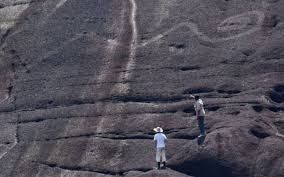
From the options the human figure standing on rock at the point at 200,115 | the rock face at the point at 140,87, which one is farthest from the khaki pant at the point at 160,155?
the human figure standing on rock at the point at 200,115

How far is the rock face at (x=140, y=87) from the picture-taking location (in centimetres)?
2058

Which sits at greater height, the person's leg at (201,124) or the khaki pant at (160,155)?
the person's leg at (201,124)

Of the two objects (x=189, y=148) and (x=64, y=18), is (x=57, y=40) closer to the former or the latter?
(x=64, y=18)

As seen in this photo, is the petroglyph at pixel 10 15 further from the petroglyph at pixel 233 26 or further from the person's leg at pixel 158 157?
the person's leg at pixel 158 157

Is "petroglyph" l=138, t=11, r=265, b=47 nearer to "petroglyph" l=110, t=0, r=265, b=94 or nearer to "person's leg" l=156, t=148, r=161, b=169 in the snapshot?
"petroglyph" l=110, t=0, r=265, b=94

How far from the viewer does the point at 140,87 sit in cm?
2244

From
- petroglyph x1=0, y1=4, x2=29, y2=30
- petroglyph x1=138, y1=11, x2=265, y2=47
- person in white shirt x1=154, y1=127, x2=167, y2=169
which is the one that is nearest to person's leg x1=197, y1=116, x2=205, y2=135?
person in white shirt x1=154, y1=127, x2=167, y2=169

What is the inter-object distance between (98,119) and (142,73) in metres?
1.50

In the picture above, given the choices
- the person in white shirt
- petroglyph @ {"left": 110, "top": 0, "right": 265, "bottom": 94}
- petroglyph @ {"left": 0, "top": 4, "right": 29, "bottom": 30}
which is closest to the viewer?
the person in white shirt

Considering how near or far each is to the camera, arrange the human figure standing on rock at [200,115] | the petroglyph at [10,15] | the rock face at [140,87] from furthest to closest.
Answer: the petroglyph at [10,15] → the human figure standing on rock at [200,115] → the rock face at [140,87]

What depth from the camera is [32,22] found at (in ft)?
81.7

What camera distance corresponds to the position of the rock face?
20578 mm

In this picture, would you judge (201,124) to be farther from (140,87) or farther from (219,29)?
(219,29)

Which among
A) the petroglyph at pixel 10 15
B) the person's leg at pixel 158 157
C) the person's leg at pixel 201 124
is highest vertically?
the petroglyph at pixel 10 15
